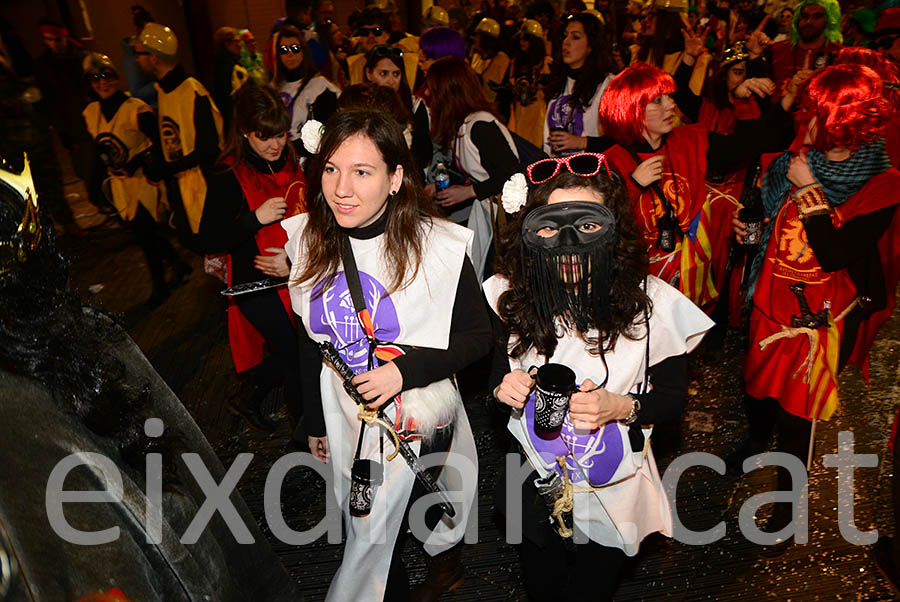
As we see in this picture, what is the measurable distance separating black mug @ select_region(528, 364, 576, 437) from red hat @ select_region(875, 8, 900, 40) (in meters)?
5.18

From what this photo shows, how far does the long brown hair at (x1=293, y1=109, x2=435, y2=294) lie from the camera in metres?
2.12

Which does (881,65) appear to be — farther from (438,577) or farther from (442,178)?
(438,577)

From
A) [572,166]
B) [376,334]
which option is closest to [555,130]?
[572,166]

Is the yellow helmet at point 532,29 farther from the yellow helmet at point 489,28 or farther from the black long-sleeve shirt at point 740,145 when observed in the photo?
the black long-sleeve shirt at point 740,145

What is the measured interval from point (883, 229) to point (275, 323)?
2.85 meters

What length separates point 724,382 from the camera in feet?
14.1

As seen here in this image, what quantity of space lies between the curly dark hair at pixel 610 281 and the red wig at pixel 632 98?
3.96 feet

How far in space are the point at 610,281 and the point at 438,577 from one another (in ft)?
5.33

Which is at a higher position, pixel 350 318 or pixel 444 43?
pixel 444 43

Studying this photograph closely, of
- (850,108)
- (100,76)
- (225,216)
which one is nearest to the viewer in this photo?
(850,108)

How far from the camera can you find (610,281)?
1.92 m

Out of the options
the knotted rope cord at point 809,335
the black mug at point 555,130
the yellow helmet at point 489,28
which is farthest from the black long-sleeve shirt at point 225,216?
the yellow helmet at point 489,28

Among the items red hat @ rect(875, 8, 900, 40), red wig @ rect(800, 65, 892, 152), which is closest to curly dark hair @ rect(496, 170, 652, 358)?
red wig @ rect(800, 65, 892, 152)

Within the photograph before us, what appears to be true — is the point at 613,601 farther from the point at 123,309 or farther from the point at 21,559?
the point at 123,309
